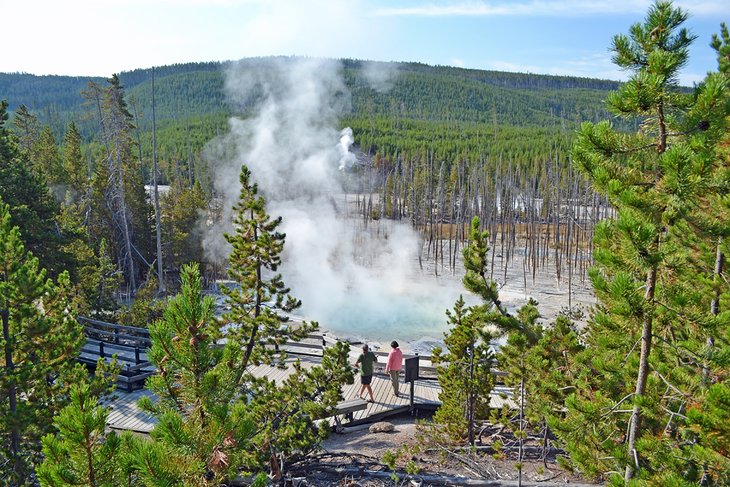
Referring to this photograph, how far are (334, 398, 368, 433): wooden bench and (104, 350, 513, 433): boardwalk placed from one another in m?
0.16

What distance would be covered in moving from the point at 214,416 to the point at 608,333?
3.59m

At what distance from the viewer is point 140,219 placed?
95.9 feet

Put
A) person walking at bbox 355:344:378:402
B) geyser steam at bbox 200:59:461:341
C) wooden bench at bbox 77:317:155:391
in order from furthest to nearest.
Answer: geyser steam at bbox 200:59:461:341, wooden bench at bbox 77:317:155:391, person walking at bbox 355:344:378:402

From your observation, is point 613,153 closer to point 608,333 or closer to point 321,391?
point 608,333

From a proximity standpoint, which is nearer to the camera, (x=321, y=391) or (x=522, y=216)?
(x=321, y=391)

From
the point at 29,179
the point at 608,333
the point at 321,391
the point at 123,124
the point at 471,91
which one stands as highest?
the point at 471,91

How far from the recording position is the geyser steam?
25031mm

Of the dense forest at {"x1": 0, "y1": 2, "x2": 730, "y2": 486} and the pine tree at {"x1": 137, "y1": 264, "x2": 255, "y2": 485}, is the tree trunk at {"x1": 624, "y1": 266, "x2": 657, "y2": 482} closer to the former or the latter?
the dense forest at {"x1": 0, "y1": 2, "x2": 730, "y2": 486}

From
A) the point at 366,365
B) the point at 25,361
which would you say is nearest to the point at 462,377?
the point at 366,365

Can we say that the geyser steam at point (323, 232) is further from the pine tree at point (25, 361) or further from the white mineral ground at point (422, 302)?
the pine tree at point (25, 361)

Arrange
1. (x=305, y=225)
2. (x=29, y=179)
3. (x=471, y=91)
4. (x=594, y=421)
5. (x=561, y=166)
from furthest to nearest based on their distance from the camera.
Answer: (x=471, y=91) < (x=561, y=166) < (x=305, y=225) < (x=29, y=179) < (x=594, y=421)

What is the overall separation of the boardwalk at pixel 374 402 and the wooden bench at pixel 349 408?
0.53 ft

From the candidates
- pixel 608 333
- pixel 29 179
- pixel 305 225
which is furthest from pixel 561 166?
pixel 608 333

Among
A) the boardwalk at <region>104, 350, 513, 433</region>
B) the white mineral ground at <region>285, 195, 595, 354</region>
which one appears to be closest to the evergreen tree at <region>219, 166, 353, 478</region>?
the boardwalk at <region>104, 350, 513, 433</region>
